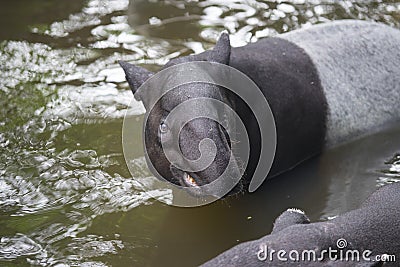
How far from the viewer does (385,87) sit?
7254mm

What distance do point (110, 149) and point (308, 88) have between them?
1.80 meters

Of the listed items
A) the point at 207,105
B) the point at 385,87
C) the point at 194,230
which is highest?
the point at 207,105

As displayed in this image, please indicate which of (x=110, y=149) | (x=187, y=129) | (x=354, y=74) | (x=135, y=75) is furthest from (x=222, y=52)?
(x=354, y=74)

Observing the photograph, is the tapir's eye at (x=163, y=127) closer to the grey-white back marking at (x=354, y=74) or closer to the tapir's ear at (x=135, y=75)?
the tapir's ear at (x=135, y=75)

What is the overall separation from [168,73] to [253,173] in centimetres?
122

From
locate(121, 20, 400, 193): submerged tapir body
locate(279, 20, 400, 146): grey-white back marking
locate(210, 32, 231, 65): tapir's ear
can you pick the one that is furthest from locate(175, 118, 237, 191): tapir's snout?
locate(279, 20, 400, 146): grey-white back marking

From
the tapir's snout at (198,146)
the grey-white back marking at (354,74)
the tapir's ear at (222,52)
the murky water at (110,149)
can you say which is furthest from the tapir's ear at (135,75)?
the grey-white back marking at (354,74)

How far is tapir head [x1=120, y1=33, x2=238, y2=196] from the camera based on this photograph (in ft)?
16.7

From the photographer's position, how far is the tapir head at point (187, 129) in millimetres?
5102

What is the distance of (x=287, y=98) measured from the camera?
656cm

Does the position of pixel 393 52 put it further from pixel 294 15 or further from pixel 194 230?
pixel 194 230

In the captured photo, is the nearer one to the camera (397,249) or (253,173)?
(397,249)

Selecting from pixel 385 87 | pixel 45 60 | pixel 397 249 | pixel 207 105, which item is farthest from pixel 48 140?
pixel 397 249

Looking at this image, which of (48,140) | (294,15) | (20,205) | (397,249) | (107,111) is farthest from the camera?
(294,15)
